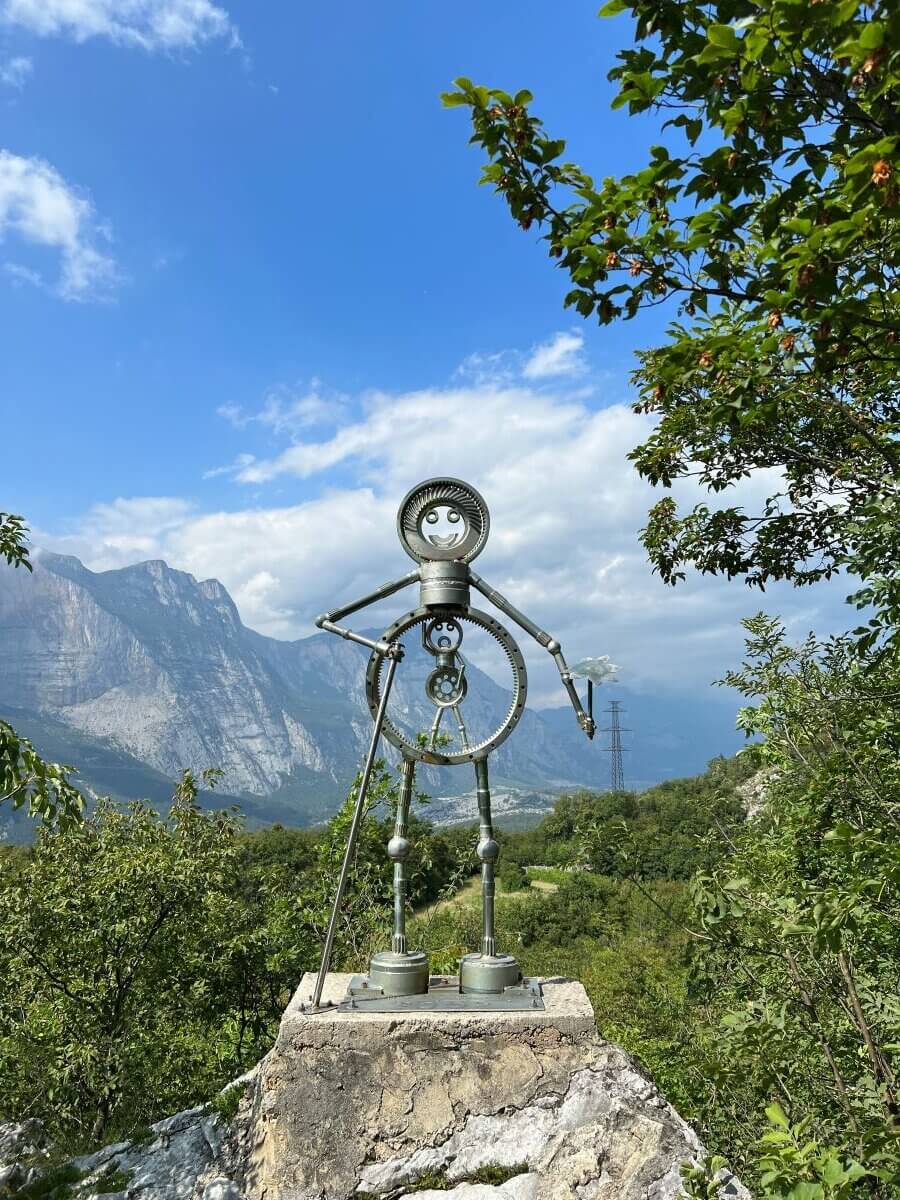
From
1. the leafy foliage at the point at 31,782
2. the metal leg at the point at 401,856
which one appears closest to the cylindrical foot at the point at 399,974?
the metal leg at the point at 401,856

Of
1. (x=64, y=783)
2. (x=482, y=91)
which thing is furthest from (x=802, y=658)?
(x=64, y=783)

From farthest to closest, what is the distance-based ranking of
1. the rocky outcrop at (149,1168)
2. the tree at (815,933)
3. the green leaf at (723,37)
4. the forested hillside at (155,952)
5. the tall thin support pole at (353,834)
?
the forested hillside at (155,952)
the tall thin support pole at (353,834)
the rocky outcrop at (149,1168)
the tree at (815,933)
the green leaf at (723,37)

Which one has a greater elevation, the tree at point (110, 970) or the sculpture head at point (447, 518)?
the sculpture head at point (447, 518)

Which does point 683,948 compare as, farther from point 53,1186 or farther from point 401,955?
point 53,1186

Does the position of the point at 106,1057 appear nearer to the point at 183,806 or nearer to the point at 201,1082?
the point at 201,1082

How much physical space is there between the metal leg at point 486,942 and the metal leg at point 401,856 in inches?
20.0

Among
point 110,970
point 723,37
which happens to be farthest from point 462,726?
point 110,970

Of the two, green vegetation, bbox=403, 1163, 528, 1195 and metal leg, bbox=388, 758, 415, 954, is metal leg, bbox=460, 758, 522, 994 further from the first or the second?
green vegetation, bbox=403, 1163, 528, 1195

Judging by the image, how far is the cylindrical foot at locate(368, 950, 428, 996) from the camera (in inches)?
237

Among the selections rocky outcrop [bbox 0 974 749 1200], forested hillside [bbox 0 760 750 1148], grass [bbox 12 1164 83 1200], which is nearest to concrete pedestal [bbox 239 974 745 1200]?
rocky outcrop [bbox 0 974 749 1200]

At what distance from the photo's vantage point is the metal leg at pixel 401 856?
246 inches

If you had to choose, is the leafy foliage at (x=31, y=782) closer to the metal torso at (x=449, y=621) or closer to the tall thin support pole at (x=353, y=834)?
the tall thin support pole at (x=353, y=834)

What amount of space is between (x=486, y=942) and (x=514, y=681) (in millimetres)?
1982

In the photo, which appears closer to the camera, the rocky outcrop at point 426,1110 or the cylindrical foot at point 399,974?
the rocky outcrop at point 426,1110
